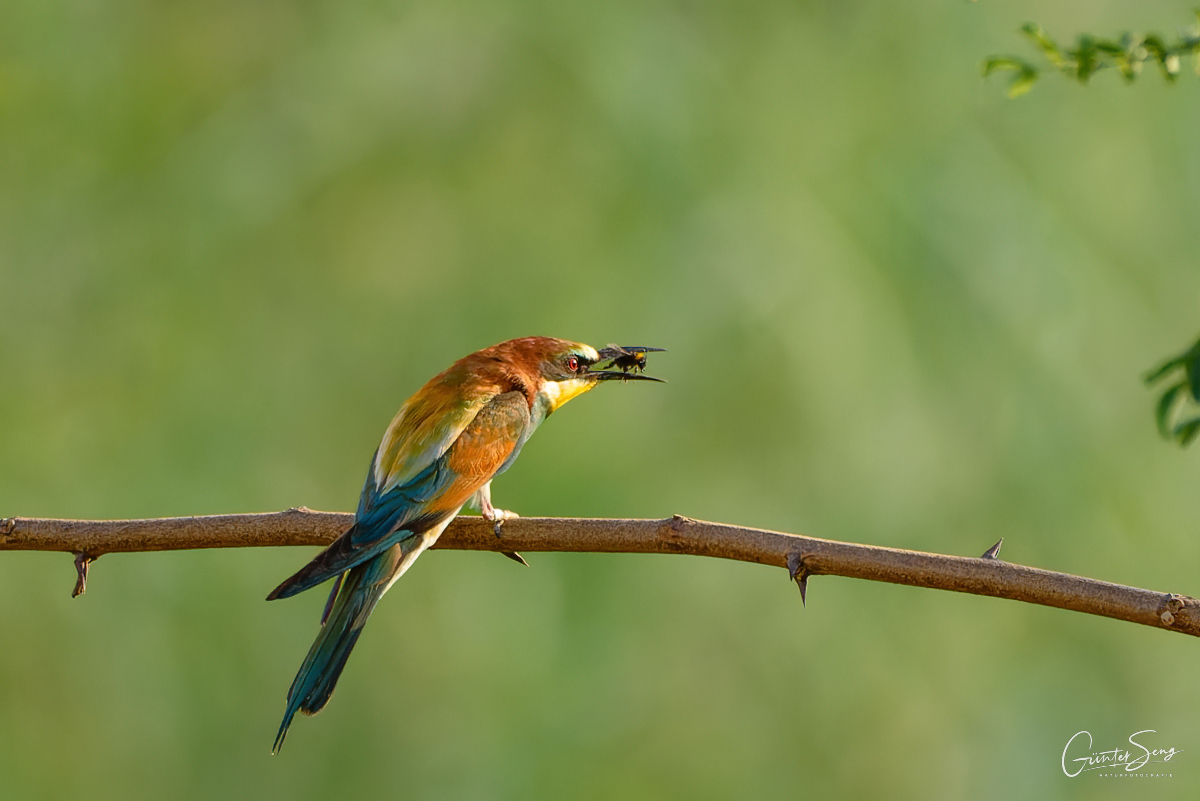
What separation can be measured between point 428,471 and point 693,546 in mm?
594

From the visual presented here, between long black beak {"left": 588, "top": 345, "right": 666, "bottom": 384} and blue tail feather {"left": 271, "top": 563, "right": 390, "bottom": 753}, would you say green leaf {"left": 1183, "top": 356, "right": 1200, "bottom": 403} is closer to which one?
blue tail feather {"left": 271, "top": 563, "right": 390, "bottom": 753}

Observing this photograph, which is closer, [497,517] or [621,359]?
[497,517]

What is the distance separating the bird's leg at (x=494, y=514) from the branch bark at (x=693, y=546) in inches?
0.7

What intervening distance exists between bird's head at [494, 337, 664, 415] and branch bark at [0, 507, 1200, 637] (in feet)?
1.49

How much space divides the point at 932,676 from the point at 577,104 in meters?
2.35

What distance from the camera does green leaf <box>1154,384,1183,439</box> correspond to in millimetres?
945

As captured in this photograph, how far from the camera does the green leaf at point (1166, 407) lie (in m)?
0.95

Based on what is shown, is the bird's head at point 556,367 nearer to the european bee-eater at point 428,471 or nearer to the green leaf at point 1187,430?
the european bee-eater at point 428,471

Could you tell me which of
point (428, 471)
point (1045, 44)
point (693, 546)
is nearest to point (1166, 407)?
point (1045, 44)

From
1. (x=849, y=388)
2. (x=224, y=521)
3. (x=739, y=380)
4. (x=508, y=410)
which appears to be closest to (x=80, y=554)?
(x=224, y=521)

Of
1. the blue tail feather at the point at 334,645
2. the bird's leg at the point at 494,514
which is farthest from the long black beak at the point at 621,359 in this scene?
the blue tail feather at the point at 334,645

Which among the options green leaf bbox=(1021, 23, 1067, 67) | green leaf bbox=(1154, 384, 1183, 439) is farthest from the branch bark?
green leaf bbox=(1021, 23, 1067, 67)

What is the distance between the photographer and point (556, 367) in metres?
2.29

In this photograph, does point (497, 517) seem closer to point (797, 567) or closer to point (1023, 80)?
point (797, 567)
